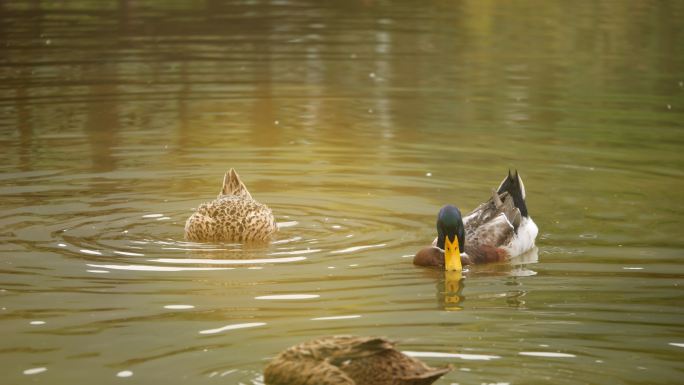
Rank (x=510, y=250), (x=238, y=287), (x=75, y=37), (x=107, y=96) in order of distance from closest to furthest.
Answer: (x=238, y=287), (x=510, y=250), (x=107, y=96), (x=75, y=37)

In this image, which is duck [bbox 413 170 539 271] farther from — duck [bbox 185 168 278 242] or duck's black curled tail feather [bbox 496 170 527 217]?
duck [bbox 185 168 278 242]

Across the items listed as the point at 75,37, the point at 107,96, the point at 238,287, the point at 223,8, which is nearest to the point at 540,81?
the point at 107,96

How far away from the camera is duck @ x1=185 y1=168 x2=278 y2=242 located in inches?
480

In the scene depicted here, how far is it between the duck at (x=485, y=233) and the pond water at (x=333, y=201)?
0.63ft

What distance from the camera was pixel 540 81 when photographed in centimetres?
2369

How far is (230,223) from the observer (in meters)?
12.3

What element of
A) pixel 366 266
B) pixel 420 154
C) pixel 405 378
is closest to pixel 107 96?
pixel 420 154

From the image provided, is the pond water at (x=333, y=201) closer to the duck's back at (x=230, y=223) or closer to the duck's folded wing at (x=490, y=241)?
the duck's back at (x=230, y=223)

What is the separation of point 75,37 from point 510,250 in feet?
67.6

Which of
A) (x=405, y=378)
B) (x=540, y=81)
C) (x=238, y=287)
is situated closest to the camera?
(x=405, y=378)

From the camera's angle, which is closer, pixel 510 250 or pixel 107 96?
pixel 510 250

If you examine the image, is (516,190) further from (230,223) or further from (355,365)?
(355,365)

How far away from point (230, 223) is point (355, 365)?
4.94 metres

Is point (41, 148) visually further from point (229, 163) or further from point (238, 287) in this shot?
point (238, 287)
